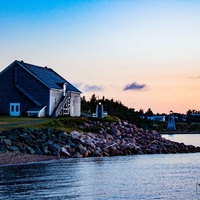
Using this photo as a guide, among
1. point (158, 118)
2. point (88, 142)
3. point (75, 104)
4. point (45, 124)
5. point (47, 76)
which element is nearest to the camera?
point (88, 142)

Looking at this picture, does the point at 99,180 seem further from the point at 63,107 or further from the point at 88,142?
the point at 63,107

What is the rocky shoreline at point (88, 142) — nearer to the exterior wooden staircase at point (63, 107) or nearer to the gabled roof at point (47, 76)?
the exterior wooden staircase at point (63, 107)

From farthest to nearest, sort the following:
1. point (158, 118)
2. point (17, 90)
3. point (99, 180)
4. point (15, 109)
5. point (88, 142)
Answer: point (158, 118), point (17, 90), point (15, 109), point (88, 142), point (99, 180)

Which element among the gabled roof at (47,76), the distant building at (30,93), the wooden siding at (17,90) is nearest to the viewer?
the distant building at (30,93)

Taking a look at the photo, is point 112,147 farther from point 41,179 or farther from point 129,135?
point 41,179

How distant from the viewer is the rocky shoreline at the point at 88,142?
41.0 m

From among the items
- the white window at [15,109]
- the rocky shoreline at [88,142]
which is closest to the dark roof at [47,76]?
the white window at [15,109]

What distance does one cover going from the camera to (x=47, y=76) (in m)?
65.4

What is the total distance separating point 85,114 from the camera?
7081 centimetres

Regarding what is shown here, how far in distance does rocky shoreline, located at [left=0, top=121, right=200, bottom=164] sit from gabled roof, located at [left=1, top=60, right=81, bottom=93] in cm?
824

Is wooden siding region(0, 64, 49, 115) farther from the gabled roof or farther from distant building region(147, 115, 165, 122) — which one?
distant building region(147, 115, 165, 122)

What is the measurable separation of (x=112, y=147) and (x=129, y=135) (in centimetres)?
846

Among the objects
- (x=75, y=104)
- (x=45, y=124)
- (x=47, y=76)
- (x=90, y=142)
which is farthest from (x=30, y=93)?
(x=90, y=142)

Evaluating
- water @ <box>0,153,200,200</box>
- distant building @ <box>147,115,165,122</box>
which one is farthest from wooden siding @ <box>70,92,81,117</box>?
distant building @ <box>147,115,165,122</box>
